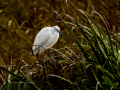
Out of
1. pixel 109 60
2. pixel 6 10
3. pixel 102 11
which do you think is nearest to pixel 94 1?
pixel 102 11

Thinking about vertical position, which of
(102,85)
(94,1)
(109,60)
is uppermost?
(94,1)

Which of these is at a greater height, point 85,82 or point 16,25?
point 16,25

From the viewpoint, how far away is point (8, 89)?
3.83 feet

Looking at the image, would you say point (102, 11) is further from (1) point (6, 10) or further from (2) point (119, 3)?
(1) point (6, 10)

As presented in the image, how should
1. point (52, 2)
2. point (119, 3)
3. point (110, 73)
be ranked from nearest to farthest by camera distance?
point (110, 73), point (119, 3), point (52, 2)

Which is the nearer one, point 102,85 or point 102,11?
point 102,85

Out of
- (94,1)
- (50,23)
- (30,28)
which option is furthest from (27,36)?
(94,1)

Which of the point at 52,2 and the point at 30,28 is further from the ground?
the point at 52,2

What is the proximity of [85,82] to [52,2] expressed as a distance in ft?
7.51


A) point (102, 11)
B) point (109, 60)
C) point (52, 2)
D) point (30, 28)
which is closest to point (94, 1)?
point (102, 11)

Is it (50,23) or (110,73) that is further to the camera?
(50,23)

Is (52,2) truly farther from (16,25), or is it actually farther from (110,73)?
(110,73)

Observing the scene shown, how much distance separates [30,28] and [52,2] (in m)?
0.53

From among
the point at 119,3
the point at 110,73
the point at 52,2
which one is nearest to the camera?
the point at 110,73
